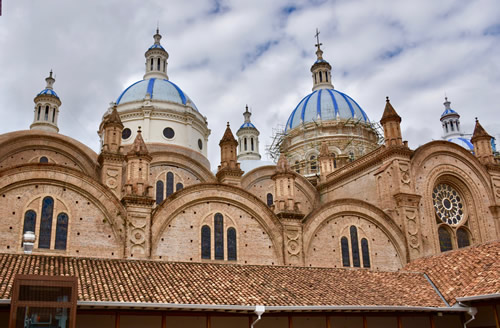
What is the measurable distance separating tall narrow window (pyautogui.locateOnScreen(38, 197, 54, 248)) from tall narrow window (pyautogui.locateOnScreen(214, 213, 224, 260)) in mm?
8754

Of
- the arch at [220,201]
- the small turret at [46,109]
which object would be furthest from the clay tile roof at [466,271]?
the small turret at [46,109]

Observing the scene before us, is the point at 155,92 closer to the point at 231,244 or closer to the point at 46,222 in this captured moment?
the point at 231,244

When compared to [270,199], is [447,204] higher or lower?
lower

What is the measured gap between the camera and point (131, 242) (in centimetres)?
2673

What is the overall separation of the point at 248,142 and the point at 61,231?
1264 inches

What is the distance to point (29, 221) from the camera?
994 inches

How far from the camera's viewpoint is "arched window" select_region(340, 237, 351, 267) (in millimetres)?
32469

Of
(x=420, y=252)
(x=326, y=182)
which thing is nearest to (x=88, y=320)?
(x=420, y=252)

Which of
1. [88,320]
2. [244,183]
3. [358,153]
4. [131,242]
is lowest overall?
[88,320]

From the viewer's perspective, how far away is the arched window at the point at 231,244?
29.4 m

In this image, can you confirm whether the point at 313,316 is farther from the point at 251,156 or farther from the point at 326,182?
the point at 251,156

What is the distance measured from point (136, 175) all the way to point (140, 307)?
11.9 metres

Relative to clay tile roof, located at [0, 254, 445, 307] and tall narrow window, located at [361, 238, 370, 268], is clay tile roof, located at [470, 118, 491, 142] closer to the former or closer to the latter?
tall narrow window, located at [361, 238, 370, 268]

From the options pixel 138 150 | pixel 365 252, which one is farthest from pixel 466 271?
pixel 138 150
